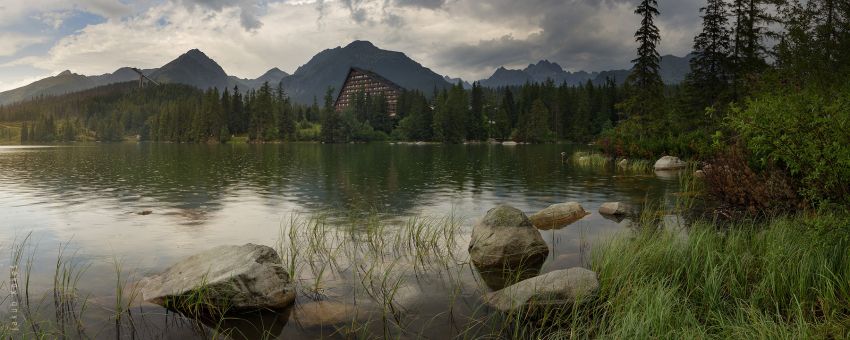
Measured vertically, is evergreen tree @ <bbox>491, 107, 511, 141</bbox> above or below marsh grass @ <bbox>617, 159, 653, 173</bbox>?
above

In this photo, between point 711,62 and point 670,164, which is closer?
point 670,164

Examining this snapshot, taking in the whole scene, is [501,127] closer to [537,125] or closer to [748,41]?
[537,125]

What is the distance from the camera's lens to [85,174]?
3816 centimetres

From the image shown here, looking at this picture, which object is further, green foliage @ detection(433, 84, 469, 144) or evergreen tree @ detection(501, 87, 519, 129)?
evergreen tree @ detection(501, 87, 519, 129)

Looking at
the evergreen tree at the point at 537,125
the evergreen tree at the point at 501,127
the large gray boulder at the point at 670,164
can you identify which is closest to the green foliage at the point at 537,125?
the evergreen tree at the point at 537,125

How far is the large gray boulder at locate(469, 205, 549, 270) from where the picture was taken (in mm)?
11383

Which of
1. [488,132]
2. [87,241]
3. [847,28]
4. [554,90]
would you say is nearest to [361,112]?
[488,132]

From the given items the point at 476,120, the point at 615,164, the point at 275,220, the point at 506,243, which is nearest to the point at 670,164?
the point at 615,164

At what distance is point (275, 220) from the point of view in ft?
60.4

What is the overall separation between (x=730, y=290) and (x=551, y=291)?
2.60 metres

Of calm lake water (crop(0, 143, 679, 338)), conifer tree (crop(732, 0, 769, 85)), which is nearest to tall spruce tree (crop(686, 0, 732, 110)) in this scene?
conifer tree (crop(732, 0, 769, 85))

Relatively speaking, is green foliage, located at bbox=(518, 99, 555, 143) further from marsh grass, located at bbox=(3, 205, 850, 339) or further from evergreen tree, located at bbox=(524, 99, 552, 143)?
marsh grass, located at bbox=(3, 205, 850, 339)

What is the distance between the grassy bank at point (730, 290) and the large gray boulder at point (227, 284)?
15.9ft

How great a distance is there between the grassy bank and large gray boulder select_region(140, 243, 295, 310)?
4.86m
